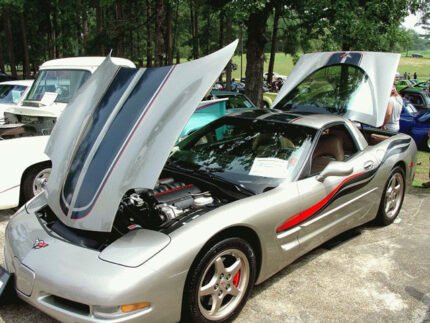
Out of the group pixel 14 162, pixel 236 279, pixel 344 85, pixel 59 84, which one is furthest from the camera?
pixel 59 84

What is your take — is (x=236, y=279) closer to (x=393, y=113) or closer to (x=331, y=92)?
(x=331, y=92)

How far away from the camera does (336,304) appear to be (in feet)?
10.5

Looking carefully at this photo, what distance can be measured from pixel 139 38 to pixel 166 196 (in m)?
33.0

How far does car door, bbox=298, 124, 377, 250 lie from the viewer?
3.51 m

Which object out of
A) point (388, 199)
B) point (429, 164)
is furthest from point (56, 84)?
point (429, 164)

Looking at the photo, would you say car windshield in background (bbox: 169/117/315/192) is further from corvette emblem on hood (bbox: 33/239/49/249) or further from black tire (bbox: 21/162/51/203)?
black tire (bbox: 21/162/51/203)

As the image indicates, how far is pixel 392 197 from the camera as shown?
4.84 meters

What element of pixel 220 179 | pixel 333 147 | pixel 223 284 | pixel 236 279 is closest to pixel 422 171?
pixel 333 147

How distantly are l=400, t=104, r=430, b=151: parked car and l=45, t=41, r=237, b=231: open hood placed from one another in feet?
31.1

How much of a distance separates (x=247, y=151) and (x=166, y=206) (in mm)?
1118

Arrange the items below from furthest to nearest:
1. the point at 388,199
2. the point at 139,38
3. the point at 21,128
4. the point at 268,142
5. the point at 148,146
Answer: the point at 139,38, the point at 21,128, the point at 388,199, the point at 268,142, the point at 148,146

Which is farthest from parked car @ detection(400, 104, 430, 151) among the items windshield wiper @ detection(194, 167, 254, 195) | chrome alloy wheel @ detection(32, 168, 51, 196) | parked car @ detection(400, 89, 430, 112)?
chrome alloy wheel @ detection(32, 168, 51, 196)

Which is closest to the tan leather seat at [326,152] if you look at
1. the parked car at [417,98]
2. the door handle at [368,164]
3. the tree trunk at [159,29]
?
the door handle at [368,164]

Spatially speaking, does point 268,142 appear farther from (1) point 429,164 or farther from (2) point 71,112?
(1) point 429,164
